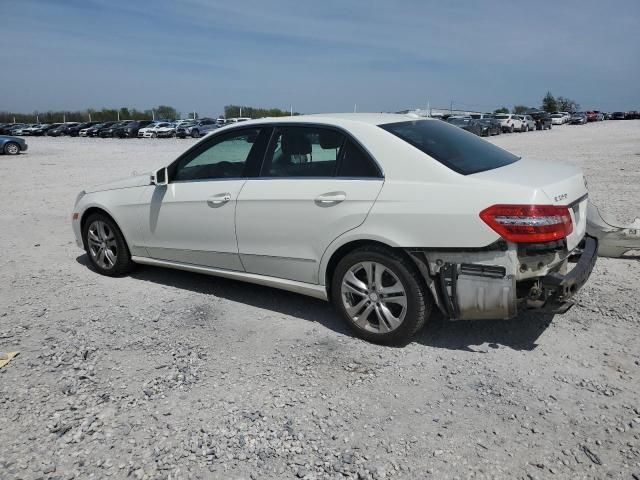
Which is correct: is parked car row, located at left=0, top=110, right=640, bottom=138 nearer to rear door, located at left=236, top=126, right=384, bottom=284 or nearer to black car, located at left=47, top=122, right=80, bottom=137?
black car, located at left=47, top=122, right=80, bottom=137

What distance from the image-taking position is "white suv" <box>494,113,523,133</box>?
4491cm

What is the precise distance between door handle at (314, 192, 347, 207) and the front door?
819 millimetres

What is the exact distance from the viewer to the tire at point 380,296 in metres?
3.69

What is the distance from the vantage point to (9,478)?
2.64 m

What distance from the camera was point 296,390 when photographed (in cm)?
340

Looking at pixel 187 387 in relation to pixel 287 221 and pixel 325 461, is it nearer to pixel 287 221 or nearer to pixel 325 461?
pixel 325 461

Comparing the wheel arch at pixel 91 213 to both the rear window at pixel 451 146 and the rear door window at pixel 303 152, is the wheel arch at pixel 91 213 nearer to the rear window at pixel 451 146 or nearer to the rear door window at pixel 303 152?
the rear door window at pixel 303 152

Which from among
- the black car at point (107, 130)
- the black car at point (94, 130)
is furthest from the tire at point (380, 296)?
the black car at point (94, 130)

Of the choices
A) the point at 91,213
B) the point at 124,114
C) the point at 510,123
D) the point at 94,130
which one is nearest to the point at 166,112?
the point at 124,114

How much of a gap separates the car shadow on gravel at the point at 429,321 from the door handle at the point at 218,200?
3.06 feet

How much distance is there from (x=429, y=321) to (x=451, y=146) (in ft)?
4.59

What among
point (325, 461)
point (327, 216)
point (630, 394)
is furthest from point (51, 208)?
point (630, 394)

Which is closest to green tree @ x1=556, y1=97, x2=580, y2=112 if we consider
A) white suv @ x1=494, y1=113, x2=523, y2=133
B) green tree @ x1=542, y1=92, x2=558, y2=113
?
green tree @ x1=542, y1=92, x2=558, y2=113

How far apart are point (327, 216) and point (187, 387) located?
152 cm
